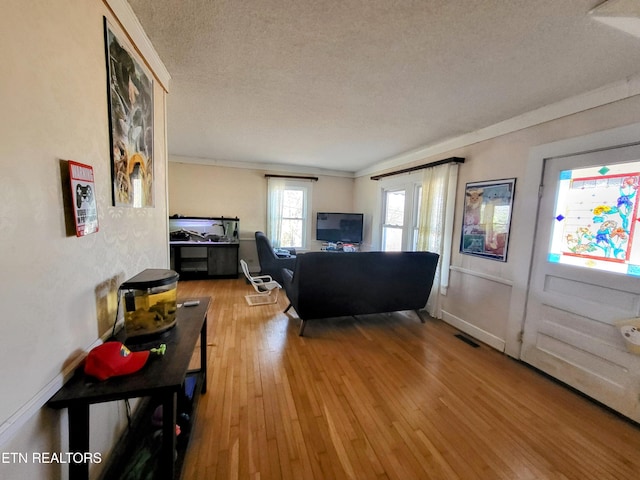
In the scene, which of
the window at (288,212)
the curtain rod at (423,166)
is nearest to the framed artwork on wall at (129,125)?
A: the curtain rod at (423,166)

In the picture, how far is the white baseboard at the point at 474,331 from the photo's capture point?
2.58 metres

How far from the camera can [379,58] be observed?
1.57 m

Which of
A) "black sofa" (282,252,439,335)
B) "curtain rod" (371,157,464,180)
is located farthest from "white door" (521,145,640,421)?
"black sofa" (282,252,439,335)

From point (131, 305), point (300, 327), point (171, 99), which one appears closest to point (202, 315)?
point (131, 305)

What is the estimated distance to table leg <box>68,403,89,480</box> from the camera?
841 mm

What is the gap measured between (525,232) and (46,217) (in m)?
3.18

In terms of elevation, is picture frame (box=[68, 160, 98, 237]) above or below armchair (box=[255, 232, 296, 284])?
above

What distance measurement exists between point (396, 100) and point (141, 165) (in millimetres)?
1975

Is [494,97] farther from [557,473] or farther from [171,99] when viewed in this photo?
[171,99]

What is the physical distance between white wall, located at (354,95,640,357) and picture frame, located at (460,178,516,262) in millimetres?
59

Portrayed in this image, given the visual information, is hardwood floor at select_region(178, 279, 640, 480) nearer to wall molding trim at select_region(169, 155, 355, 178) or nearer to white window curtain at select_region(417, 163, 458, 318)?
white window curtain at select_region(417, 163, 458, 318)

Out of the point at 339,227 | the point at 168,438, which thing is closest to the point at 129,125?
the point at 168,438

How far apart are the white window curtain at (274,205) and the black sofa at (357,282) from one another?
223 centimetres

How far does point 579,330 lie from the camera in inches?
78.0
